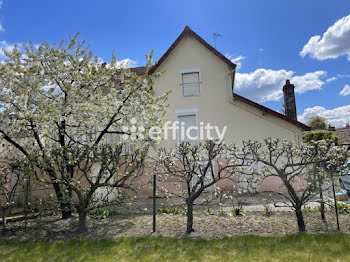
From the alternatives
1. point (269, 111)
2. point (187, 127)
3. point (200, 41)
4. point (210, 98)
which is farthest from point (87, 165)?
point (200, 41)

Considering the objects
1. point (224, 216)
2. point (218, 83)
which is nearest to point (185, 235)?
point (224, 216)

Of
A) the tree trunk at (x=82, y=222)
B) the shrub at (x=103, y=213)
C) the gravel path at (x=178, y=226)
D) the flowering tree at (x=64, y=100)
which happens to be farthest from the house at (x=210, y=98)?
the tree trunk at (x=82, y=222)

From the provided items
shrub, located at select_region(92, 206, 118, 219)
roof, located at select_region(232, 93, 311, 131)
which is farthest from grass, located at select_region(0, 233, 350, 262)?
roof, located at select_region(232, 93, 311, 131)

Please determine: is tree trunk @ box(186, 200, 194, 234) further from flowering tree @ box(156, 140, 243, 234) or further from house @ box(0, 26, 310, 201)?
house @ box(0, 26, 310, 201)

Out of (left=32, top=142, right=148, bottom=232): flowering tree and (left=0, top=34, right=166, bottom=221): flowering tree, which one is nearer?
(left=32, top=142, right=148, bottom=232): flowering tree

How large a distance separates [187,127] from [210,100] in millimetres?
1909

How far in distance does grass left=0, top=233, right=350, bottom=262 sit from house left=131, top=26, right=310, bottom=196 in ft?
23.6

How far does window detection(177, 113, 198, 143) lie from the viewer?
12.3 meters

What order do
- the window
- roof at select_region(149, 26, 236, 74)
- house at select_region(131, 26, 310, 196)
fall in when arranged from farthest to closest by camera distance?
roof at select_region(149, 26, 236, 74) → the window → house at select_region(131, 26, 310, 196)

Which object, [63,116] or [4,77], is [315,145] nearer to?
[63,116]

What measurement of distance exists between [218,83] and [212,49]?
1.92 m

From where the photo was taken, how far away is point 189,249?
15.8ft

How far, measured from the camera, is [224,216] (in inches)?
277

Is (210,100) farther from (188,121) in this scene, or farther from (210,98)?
(188,121)
